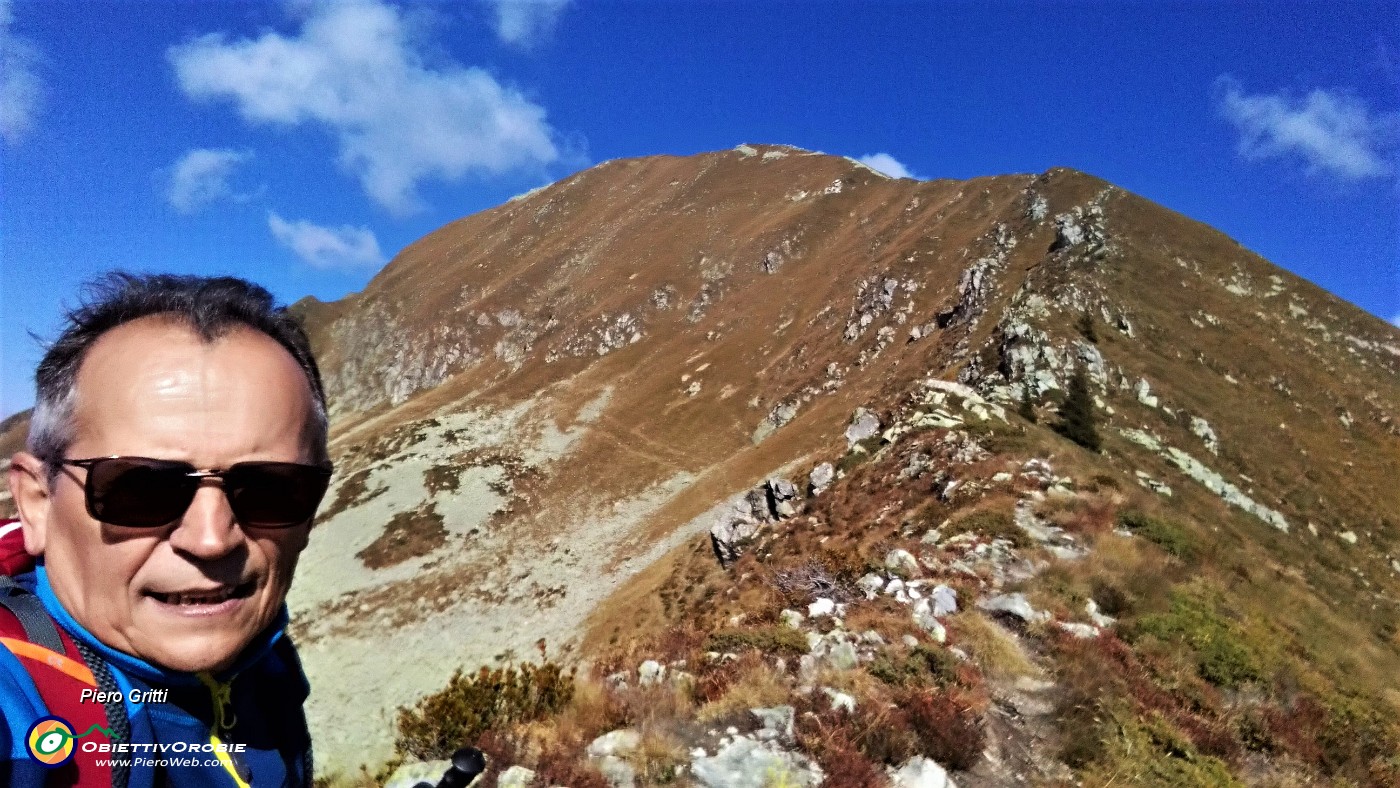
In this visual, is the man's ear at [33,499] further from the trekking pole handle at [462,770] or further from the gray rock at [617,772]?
the gray rock at [617,772]

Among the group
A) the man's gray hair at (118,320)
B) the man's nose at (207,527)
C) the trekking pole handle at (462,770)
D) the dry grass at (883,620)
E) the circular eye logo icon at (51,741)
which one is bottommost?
the dry grass at (883,620)

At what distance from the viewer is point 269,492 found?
2.54 metres

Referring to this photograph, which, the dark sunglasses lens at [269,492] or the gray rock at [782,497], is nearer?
the dark sunglasses lens at [269,492]

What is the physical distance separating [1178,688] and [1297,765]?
4.63ft

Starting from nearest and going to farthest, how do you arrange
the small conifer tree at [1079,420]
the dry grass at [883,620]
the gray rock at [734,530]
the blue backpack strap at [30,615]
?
the blue backpack strap at [30,615]
the dry grass at [883,620]
the small conifer tree at [1079,420]
the gray rock at [734,530]

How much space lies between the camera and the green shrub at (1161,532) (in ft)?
45.5

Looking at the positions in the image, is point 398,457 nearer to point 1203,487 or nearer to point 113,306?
point 1203,487

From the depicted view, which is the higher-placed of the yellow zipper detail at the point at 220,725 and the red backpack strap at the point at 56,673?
the red backpack strap at the point at 56,673

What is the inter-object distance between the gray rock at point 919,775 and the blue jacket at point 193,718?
5263mm

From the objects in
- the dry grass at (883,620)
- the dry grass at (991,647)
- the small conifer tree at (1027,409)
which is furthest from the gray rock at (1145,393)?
the dry grass at (883,620)

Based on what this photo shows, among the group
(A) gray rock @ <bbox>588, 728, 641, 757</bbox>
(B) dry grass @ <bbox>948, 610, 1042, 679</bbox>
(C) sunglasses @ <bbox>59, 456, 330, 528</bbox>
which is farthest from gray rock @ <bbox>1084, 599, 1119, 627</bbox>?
(C) sunglasses @ <bbox>59, 456, 330, 528</bbox>

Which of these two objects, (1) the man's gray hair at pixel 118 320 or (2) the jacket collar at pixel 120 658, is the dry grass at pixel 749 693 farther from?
(1) the man's gray hair at pixel 118 320

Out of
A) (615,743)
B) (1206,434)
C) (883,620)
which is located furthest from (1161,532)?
(1206,434)

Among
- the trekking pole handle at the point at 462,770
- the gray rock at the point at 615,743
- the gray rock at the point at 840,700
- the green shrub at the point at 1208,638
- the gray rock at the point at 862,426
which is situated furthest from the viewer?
the gray rock at the point at 862,426
